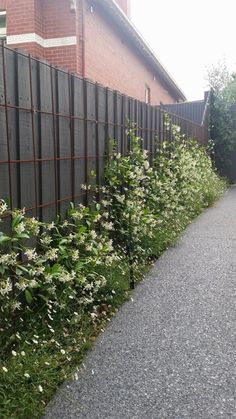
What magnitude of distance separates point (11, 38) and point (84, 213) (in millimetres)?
6017

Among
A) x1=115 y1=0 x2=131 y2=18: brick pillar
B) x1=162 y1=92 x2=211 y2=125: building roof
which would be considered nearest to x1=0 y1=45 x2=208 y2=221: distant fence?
x1=162 y1=92 x2=211 y2=125: building roof

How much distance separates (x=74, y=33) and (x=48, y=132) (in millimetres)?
5950

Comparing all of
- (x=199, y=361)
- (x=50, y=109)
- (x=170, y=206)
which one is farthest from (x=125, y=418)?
(x=170, y=206)

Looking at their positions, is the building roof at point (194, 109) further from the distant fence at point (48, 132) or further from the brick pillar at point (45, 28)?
the distant fence at point (48, 132)

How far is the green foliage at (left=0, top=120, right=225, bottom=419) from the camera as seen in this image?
2457 mm

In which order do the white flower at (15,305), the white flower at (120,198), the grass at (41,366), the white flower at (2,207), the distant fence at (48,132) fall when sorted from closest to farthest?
the grass at (41,366)
the white flower at (2,207)
the white flower at (15,305)
the distant fence at (48,132)
the white flower at (120,198)

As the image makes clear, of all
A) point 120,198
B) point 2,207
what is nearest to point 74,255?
point 2,207

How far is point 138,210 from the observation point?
4.79m

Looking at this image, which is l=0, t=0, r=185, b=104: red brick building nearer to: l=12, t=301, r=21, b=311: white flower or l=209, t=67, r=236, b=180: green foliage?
l=209, t=67, r=236, b=180: green foliage

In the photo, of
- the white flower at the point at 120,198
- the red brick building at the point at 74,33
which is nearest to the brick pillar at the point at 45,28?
the red brick building at the point at 74,33

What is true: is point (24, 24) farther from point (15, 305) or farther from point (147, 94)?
point (147, 94)

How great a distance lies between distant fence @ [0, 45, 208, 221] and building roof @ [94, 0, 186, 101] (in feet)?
18.5

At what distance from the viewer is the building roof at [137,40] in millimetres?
9695

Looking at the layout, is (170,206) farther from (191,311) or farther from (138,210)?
(191,311)
